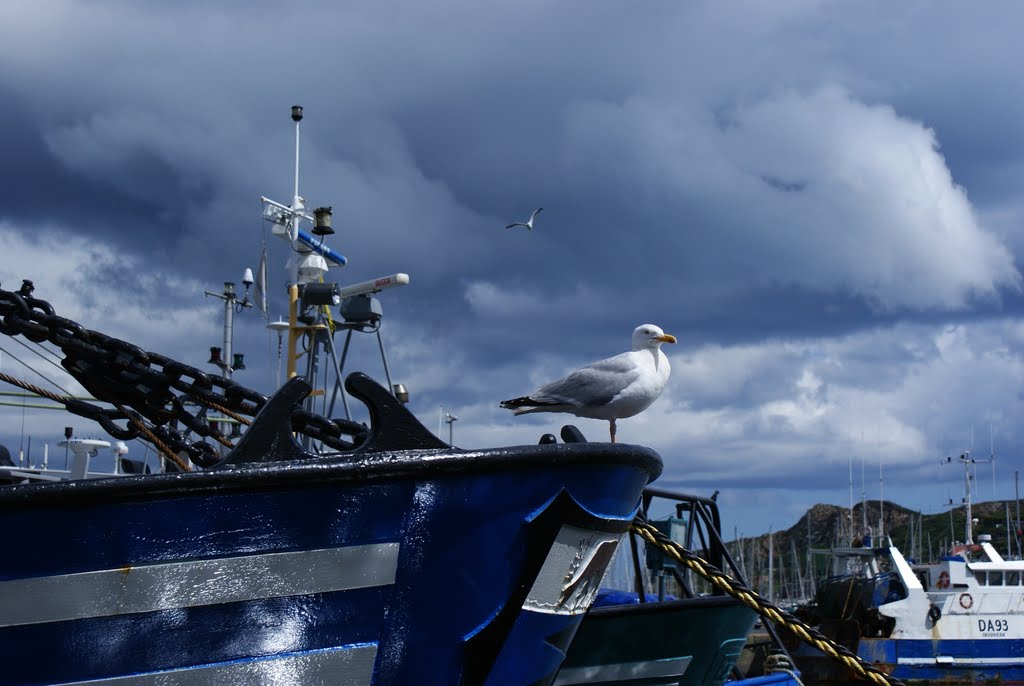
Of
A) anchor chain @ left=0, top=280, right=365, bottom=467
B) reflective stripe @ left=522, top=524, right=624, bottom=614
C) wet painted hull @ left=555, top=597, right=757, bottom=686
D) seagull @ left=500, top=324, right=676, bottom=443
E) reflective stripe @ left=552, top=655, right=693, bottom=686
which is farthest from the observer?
wet painted hull @ left=555, top=597, right=757, bottom=686

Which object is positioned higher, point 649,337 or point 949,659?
point 649,337

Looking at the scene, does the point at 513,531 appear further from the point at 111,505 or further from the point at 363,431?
the point at 111,505

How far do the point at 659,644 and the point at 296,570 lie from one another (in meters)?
4.23

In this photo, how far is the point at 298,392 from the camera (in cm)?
379

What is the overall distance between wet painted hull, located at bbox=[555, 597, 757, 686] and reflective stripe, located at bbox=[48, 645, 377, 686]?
3.08m

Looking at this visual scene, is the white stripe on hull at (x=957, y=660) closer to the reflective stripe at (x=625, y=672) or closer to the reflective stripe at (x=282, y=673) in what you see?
the reflective stripe at (x=625, y=672)

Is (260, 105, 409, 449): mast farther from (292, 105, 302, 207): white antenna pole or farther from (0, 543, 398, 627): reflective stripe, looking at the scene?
(0, 543, 398, 627): reflective stripe

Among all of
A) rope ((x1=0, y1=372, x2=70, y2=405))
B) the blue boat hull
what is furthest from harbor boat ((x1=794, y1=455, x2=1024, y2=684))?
rope ((x1=0, y1=372, x2=70, y2=405))

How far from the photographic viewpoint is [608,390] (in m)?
6.32

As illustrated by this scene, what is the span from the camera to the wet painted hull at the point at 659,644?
689cm

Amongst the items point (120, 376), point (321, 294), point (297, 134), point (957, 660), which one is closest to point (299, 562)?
point (120, 376)

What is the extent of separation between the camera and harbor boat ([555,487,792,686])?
6922mm

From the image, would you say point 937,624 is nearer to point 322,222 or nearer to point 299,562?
point 322,222

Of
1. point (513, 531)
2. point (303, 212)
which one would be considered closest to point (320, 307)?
point (303, 212)
